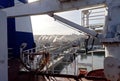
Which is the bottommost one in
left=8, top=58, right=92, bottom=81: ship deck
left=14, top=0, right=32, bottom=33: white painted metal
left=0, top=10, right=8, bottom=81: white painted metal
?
left=8, top=58, right=92, bottom=81: ship deck

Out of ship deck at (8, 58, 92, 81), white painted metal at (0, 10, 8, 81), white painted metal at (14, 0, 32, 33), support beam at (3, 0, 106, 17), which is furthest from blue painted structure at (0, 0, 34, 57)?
white painted metal at (0, 10, 8, 81)

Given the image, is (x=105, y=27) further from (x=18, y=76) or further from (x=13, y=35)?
(x=13, y=35)

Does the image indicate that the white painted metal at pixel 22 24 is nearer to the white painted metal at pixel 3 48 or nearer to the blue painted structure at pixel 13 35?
the blue painted structure at pixel 13 35

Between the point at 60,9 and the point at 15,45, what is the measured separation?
3.46 meters

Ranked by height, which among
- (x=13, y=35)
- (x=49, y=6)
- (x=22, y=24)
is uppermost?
(x=49, y=6)

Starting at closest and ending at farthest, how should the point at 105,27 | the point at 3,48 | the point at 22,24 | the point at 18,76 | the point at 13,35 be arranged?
the point at 3,48, the point at 105,27, the point at 18,76, the point at 13,35, the point at 22,24

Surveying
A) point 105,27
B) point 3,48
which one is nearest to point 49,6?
point 105,27

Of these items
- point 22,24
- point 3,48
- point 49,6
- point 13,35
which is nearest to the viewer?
point 3,48

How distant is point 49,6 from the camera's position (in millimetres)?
5246

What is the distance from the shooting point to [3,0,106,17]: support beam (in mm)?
4746

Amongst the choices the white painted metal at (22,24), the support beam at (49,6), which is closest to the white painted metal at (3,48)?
the support beam at (49,6)

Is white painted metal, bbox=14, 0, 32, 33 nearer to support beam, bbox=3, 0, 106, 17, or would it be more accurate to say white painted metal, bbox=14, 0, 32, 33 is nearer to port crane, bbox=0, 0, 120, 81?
support beam, bbox=3, 0, 106, 17

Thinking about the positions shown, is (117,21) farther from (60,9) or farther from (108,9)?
(60,9)

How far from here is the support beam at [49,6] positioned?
4.75m
